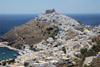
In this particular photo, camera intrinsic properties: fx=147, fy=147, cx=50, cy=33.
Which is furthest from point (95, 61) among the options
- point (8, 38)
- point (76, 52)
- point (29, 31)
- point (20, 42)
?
point (8, 38)

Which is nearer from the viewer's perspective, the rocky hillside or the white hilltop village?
the white hilltop village

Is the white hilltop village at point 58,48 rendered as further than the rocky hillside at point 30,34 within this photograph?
No

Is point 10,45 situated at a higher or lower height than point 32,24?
lower

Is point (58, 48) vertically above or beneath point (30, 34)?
beneath

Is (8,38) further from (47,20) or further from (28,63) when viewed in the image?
(28,63)
